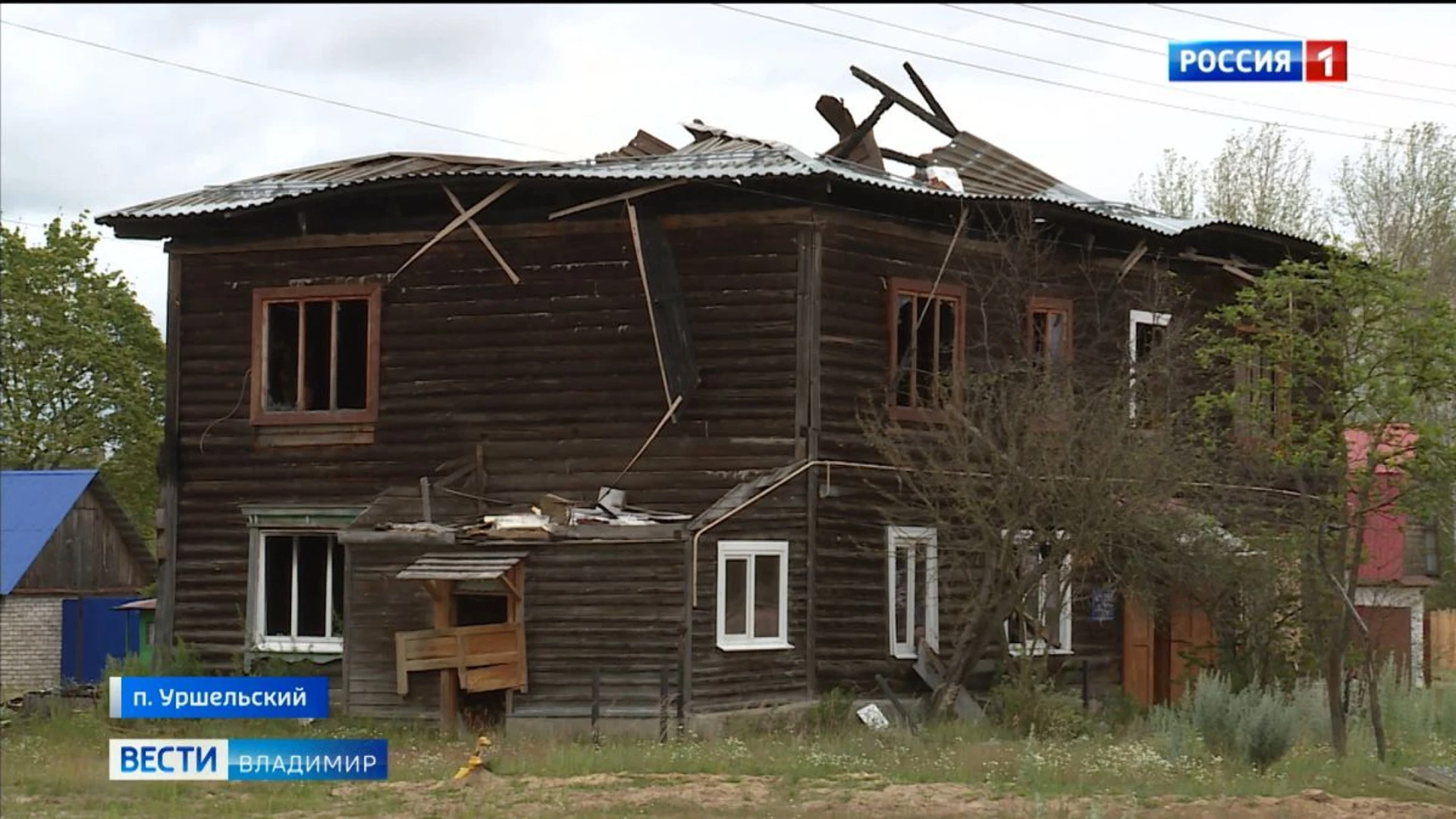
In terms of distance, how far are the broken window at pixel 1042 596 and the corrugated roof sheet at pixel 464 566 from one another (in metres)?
5.92

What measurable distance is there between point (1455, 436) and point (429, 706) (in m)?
12.1

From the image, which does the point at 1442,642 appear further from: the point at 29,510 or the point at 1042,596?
the point at 29,510

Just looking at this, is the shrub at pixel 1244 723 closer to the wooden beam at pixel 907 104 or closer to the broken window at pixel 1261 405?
the broken window at pixel 1261 405

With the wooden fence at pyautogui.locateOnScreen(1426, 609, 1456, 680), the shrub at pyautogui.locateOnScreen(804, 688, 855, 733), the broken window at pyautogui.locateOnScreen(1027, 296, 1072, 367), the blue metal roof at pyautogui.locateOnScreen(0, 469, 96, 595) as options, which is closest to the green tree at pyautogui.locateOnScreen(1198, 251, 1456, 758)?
the broken window at pyautogui.locateOnScreen(1027, 296, 1072, 367)

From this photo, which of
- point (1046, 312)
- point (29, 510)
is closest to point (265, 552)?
point (1046, 312)

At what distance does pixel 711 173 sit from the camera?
2334 cm

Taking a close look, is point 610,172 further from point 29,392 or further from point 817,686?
point 29,392

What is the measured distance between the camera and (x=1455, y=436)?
2123 centimetres

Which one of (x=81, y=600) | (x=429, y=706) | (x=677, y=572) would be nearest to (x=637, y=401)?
(x=677, y=572)

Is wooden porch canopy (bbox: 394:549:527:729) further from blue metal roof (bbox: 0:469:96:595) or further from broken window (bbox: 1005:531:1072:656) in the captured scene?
blue metal roof (bbox: 0:469:96:595)

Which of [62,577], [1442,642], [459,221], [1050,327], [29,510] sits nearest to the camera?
[459,221]

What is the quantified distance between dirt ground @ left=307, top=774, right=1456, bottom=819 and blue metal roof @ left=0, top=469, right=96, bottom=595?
25.8 metres

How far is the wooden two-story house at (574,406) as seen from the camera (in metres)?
23.3

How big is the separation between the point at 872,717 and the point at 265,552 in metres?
8.56
